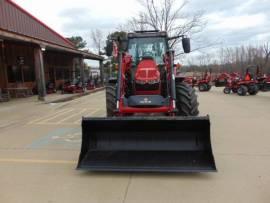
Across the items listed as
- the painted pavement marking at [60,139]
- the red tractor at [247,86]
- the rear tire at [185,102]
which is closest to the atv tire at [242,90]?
the red tractor at [247,86]

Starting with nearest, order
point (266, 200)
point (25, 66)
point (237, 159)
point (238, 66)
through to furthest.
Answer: point (266, 200) < point (237, 159) < point (25, 66) < point (238, 66)

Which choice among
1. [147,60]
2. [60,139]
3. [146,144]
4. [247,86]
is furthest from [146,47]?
[247,86]

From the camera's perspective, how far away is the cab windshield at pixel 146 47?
25.6ft

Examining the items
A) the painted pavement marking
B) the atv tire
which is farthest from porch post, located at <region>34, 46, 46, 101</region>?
the atv tire

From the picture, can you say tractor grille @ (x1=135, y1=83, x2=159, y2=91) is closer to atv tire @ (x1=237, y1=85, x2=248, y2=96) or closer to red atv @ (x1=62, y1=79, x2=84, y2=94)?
atv tire @ (x1=237, y1=85, x2=248, y2=96)

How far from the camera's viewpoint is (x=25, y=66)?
21.1 metres

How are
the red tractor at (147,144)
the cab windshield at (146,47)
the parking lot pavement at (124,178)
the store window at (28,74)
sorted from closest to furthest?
1. the parking lot pavement at (124,178)
2. the red tractor at (147,144)
3. the cab windshield at (146,47)
4. the store window at (28,74)

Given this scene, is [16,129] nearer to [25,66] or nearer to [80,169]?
[80,169]

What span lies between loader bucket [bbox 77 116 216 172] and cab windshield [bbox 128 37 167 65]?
3342 millimetres

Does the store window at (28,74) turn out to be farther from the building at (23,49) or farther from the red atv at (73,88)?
the red atv at (73,88)

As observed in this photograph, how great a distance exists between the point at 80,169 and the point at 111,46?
→ 422 cm

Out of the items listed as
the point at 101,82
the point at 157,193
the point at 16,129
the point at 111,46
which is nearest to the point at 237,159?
the point at 157,193

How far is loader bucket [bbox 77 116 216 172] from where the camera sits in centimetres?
436

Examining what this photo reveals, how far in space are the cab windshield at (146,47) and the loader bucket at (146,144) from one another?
3.34 meters
